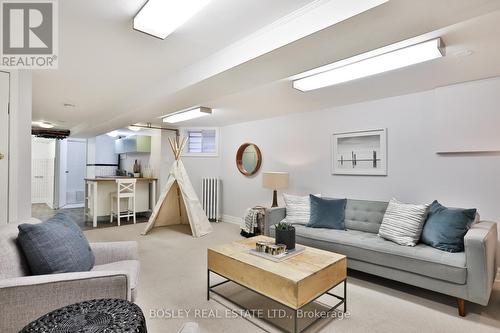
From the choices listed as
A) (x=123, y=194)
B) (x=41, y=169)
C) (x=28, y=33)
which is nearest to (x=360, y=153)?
(x=28, y=33)

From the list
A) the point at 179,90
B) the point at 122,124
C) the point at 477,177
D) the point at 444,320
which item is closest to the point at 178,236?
the point at 122,124

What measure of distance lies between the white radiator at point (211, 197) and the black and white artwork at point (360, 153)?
9.56 feet

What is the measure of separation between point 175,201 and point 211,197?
872 mm

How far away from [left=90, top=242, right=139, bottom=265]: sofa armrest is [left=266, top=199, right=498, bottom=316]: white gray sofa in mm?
2009

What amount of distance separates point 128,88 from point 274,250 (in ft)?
9.03

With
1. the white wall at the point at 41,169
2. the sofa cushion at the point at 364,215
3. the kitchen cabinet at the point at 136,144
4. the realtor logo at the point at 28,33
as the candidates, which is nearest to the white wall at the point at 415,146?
the sofa cushion at the point at 364,215

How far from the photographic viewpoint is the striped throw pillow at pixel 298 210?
12.1 feet

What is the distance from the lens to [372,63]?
2373 millimetres

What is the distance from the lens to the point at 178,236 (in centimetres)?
476

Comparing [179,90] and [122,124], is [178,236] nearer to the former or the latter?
[122,124]

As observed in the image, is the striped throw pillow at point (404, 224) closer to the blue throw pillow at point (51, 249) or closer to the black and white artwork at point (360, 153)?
the black and white artwork at point (360, 153)

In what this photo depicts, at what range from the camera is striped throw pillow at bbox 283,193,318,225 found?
12.1 ft

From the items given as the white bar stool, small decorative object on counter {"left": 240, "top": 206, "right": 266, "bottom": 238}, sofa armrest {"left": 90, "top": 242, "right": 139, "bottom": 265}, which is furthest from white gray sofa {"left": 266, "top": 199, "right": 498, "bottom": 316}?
the white bar stool

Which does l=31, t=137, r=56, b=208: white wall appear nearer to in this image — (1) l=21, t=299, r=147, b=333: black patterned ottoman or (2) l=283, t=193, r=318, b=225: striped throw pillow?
(2) l=283, t=193, r=318, b=225: striped throw pillow
